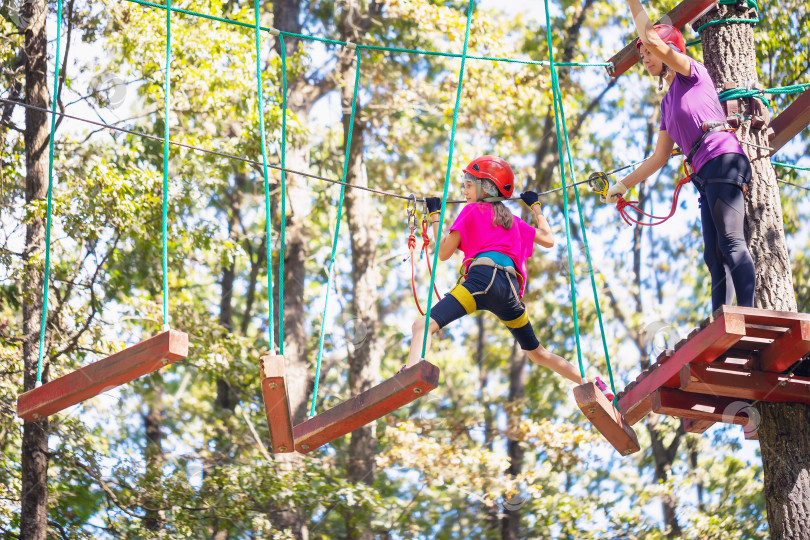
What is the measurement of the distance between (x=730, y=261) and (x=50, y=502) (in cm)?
601

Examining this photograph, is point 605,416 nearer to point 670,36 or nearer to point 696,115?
point 696,115

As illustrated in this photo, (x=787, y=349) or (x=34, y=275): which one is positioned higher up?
(x=34, y=275)

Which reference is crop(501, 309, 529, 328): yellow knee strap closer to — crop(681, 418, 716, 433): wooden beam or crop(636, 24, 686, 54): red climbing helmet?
crop(681, 418, 716, 433): wooden beam

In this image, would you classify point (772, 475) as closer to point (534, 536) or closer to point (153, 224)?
point (153, 224)

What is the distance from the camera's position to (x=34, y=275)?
22.7 ft

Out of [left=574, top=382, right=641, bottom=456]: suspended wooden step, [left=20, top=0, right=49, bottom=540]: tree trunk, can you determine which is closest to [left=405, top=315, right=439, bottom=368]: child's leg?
[left=574, top=382, right=641, bottom=456]: suspended wooden step

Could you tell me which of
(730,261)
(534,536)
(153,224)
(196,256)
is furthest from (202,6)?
(534,536)

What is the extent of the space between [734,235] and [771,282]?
0.59m

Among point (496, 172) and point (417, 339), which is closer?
point (417, 339)

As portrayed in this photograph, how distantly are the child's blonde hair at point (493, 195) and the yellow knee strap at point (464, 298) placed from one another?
43 centimetres

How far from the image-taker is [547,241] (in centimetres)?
477

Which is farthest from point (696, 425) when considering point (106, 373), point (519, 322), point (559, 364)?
point (106, 373)

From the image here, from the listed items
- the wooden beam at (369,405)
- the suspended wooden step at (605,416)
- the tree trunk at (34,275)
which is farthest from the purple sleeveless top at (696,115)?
the tree trunk at (34,275)

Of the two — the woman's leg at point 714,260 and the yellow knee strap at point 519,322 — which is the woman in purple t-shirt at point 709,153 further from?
the yellow knee strap at point 519,322
